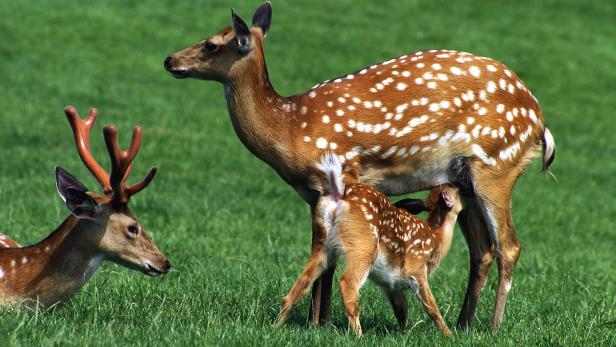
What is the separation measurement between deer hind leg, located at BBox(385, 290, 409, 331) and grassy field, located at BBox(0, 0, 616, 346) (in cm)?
11

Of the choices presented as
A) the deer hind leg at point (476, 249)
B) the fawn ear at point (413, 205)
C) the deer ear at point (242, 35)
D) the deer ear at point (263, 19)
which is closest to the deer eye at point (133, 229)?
the deer ear at point (242, 35)

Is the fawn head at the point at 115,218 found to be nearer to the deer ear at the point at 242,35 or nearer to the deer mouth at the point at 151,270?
the deer mouth at the point at 151,270

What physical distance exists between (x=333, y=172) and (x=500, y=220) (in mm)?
1242

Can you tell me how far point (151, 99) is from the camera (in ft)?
55.0

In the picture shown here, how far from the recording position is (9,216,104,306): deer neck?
237 inches

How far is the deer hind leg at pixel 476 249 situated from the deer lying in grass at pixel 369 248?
0.59 metres

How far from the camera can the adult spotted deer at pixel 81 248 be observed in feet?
19.7

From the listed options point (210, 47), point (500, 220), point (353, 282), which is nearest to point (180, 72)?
point (210, 47)

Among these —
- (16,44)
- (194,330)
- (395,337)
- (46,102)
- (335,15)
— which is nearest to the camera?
(194,330)

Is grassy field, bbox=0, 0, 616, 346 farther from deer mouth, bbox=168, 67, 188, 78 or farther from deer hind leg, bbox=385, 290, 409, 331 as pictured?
deer mouth, bbox=168, 67, 188, 78

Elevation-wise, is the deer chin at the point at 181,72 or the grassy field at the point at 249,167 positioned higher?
the deer chin at the point at 181,72

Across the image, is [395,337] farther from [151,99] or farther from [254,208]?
[151,99]

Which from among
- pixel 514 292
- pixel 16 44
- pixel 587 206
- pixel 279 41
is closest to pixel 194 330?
pixel 514 292

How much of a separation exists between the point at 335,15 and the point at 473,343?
17.8m
